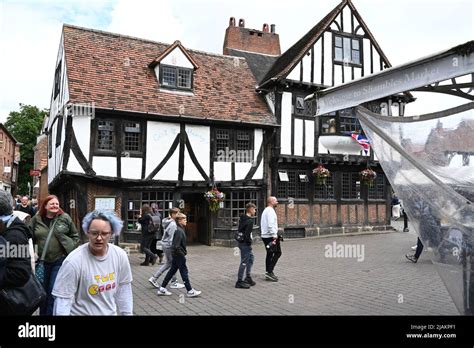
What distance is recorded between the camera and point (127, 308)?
11.0 ft

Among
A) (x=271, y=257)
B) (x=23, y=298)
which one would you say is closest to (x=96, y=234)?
(x=23, y=298)

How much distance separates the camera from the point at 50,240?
5238mm

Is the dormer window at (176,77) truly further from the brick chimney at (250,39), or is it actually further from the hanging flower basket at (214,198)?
the brick chimney at (250,39)

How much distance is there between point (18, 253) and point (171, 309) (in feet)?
12.9

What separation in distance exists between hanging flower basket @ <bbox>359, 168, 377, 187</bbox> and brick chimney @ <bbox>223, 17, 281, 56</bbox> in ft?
30.7

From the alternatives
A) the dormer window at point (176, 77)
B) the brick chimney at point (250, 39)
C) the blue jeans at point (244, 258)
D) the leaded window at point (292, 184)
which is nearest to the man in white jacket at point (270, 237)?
the blue jeans at point (244, 258)

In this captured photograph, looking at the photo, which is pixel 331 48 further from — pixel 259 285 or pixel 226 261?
pixel 259 285

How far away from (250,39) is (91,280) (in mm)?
21979

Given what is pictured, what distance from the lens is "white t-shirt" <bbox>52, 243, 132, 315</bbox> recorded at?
3053mm

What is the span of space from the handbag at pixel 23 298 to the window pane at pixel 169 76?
46.1 feet

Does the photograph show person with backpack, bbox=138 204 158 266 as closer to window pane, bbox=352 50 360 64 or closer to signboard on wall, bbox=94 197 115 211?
signboard on wall, bbox=94 197 115 211
